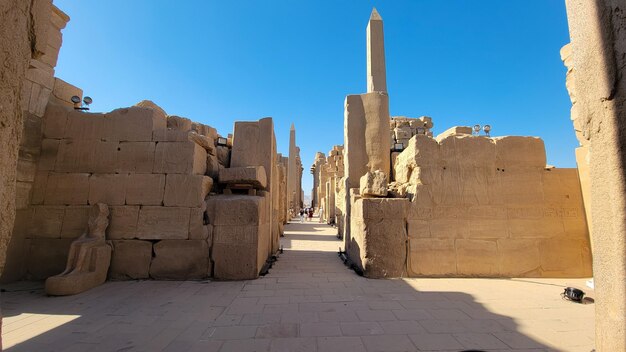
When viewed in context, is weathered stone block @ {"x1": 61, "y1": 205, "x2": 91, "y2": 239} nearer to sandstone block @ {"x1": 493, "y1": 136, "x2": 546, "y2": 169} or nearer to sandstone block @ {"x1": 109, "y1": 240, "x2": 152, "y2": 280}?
sandstone block @ {"x1": 109, "y1": 240, "x2": 152, "y2": 280}

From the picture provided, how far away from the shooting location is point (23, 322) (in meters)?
2.98

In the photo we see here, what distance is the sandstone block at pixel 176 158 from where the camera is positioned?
509 cm

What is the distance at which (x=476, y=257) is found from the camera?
203 inches

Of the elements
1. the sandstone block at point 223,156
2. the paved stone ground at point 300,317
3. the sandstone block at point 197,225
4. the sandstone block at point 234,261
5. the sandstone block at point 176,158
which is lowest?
the paved stone ground at point 300,317

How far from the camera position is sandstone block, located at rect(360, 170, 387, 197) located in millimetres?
5328

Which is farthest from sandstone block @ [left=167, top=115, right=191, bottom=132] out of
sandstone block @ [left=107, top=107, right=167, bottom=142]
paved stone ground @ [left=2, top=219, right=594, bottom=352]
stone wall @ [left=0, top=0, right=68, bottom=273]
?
stone wall @ [left=0, top=0, right=68, bottom=273]

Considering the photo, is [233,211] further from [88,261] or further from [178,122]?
[178,122]

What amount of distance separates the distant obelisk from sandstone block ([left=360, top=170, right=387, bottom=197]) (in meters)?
5.53

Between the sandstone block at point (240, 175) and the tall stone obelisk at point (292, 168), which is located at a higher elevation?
the tall stone obelisk at point (292, 168)

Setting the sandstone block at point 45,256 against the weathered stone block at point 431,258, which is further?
the weathered stone block at point 431,258

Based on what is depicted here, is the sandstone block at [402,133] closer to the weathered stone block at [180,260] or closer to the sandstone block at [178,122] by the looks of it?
the sandstone block at [178,122]

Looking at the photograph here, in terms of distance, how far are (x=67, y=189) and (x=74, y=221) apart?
63 cm

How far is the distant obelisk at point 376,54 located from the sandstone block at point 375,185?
5.53 metres

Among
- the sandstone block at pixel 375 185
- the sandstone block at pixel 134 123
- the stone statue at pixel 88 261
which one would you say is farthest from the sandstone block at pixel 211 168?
the sandstone block at pixel 375 185
